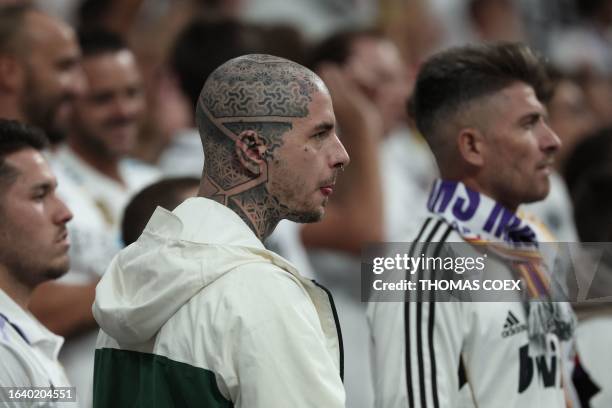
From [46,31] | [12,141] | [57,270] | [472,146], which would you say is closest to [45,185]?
[12,141]

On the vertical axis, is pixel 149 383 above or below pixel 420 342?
below

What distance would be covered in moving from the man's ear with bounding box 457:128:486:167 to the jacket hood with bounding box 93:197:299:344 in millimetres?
1168

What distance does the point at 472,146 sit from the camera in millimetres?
3732

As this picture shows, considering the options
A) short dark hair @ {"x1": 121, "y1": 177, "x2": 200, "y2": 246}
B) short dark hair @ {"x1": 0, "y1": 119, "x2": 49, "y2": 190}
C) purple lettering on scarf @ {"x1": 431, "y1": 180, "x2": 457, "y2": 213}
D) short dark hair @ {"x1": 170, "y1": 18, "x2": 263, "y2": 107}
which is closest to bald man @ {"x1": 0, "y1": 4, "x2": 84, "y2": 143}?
→ short dark hair @ {"x1": 170, "y1": 18, "x2": 263, "y2": 107}

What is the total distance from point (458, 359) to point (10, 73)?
281 cm

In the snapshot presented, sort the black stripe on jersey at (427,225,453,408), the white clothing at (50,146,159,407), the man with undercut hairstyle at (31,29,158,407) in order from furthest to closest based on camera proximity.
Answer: the white clothing at (50,146,159,407) → the man with undercut hairstyle at (31,29,158,407) → the black stripe on jersey at (427,225,453,408)

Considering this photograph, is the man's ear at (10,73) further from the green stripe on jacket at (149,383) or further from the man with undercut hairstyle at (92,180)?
the green stripe on jacket at (149,383)

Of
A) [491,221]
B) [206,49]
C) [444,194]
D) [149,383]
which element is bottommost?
[149,383]

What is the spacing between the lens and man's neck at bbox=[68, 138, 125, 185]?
5.52m

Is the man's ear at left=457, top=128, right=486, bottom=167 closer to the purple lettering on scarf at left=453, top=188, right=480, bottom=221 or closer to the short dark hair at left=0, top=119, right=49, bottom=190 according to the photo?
the purple lettering on scarf at left=453, top=188, right=480, bottom=221

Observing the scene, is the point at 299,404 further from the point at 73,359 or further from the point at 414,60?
the point at 414,60

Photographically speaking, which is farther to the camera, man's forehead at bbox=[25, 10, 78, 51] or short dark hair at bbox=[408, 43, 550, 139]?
man's forehead at bbox=[25, 10, 78, 51]

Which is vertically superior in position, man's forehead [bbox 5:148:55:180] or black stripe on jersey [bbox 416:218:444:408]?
man's forehead [bbox 5:148:55:180]

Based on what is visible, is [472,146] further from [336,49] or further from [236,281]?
[336,49]
